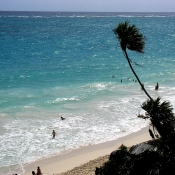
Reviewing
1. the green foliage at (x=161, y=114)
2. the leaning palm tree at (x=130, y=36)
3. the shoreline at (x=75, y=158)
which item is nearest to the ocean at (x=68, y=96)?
the shoreline at (x=75, y=158)

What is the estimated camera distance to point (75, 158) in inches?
878

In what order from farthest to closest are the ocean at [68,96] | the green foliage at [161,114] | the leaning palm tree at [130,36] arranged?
the ocean at [68,96] < the leaning palm tree at [130,36] < the green foliage at [161,114]

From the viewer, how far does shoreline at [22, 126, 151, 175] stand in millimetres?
20984

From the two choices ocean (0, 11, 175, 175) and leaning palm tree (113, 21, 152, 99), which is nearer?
leaning palm tree (113, 21, 152, 99)

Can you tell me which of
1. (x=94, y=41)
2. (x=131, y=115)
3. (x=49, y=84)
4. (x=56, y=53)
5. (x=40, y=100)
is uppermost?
(x=94, y=41)

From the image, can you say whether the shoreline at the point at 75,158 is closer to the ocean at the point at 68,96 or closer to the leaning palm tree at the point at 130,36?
the ocean at the point at 68,96

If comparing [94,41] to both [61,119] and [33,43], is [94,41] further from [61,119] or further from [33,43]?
[61,119]

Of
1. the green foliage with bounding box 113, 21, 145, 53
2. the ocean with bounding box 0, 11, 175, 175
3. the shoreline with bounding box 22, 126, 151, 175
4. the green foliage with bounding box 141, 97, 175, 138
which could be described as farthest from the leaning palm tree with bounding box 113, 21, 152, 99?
the shoreline with bounding box 22, 126, 151, 175

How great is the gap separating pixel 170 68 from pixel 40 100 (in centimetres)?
2464

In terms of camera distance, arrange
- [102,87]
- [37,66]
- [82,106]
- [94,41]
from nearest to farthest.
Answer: [82,106] → [102,87] → [37,66] → [94,41]

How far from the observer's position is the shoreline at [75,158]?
2098 cm

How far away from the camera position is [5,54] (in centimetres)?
6059

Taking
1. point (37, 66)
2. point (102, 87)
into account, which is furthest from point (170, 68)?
point (37, 66)

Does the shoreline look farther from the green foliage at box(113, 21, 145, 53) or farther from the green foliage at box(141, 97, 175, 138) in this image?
the green foliage at box(141, 97, 175, 138)
